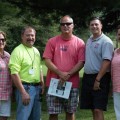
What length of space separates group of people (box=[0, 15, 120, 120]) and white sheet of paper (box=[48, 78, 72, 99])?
74mm

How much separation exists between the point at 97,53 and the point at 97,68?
0.76 ft

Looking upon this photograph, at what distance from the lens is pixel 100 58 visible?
20.0 ft

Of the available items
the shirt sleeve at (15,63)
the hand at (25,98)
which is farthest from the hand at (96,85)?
the shirt sleeve at (15,63)

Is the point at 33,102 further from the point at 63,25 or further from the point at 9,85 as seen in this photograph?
the point at 63,25

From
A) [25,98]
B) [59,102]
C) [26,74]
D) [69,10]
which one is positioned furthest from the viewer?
[69,10]

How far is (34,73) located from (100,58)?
1.05 meters

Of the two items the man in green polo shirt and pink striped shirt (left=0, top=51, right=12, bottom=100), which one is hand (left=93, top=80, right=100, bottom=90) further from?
pink striped shirt (left=0, top=51, right=12, bottom=100)

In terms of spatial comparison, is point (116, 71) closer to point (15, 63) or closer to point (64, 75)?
point (64, 75)

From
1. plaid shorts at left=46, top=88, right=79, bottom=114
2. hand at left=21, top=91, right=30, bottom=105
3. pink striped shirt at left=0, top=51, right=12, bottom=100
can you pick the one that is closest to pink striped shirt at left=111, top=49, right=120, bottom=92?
plaid shorts at left=46, top=88, right=79, bottom=114

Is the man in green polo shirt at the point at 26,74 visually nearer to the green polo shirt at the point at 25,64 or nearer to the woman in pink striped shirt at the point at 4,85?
the green polo shirt at the point at 25,64

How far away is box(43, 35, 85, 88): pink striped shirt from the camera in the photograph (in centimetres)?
617

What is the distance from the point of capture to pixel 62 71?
6148 millimetres

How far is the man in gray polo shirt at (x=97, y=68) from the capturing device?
6.04 metres

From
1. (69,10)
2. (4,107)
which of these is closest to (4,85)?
(4,107)
